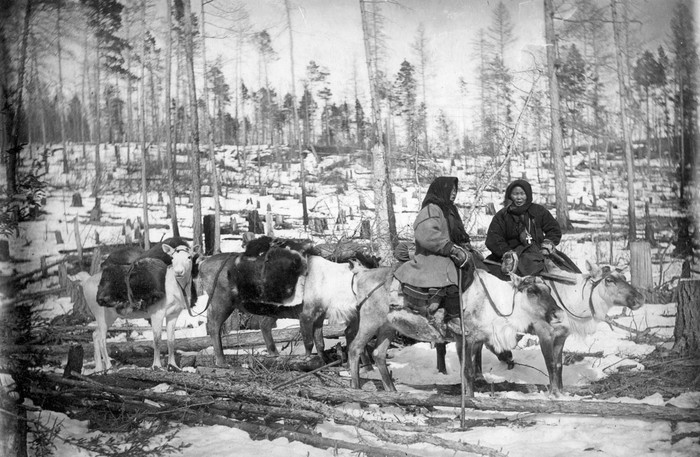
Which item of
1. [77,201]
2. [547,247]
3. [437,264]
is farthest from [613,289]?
[77,201]

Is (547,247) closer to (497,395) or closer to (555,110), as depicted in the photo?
(497,395)

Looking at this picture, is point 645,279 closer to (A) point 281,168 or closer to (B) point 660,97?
(B) point 660,97

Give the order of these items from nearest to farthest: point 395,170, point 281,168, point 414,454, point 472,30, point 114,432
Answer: point 414,454
point 114,432
point 472,30
point 395,170
point 281,168

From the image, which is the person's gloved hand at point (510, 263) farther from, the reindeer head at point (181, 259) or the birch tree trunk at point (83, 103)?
the birch tree trunk at point (83, 103)

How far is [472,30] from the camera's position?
9555 millimetres

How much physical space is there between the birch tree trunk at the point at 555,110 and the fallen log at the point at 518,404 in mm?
10700

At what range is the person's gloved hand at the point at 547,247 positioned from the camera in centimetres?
596

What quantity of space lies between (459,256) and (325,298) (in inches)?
83.6

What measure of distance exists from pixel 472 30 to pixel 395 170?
1167 centimetres

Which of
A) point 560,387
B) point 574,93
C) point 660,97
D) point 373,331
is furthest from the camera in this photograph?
point 574,93

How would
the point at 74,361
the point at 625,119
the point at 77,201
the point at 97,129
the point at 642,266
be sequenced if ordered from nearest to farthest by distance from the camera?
the point at 74,361 < the point at 642,266 < the point at 77,201 < the point at 97,129 < the point at 625,119

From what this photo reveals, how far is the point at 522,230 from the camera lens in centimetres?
634

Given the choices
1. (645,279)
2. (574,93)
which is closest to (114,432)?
(645,279)

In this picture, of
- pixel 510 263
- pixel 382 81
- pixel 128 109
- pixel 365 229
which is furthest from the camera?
pixel 128 109
